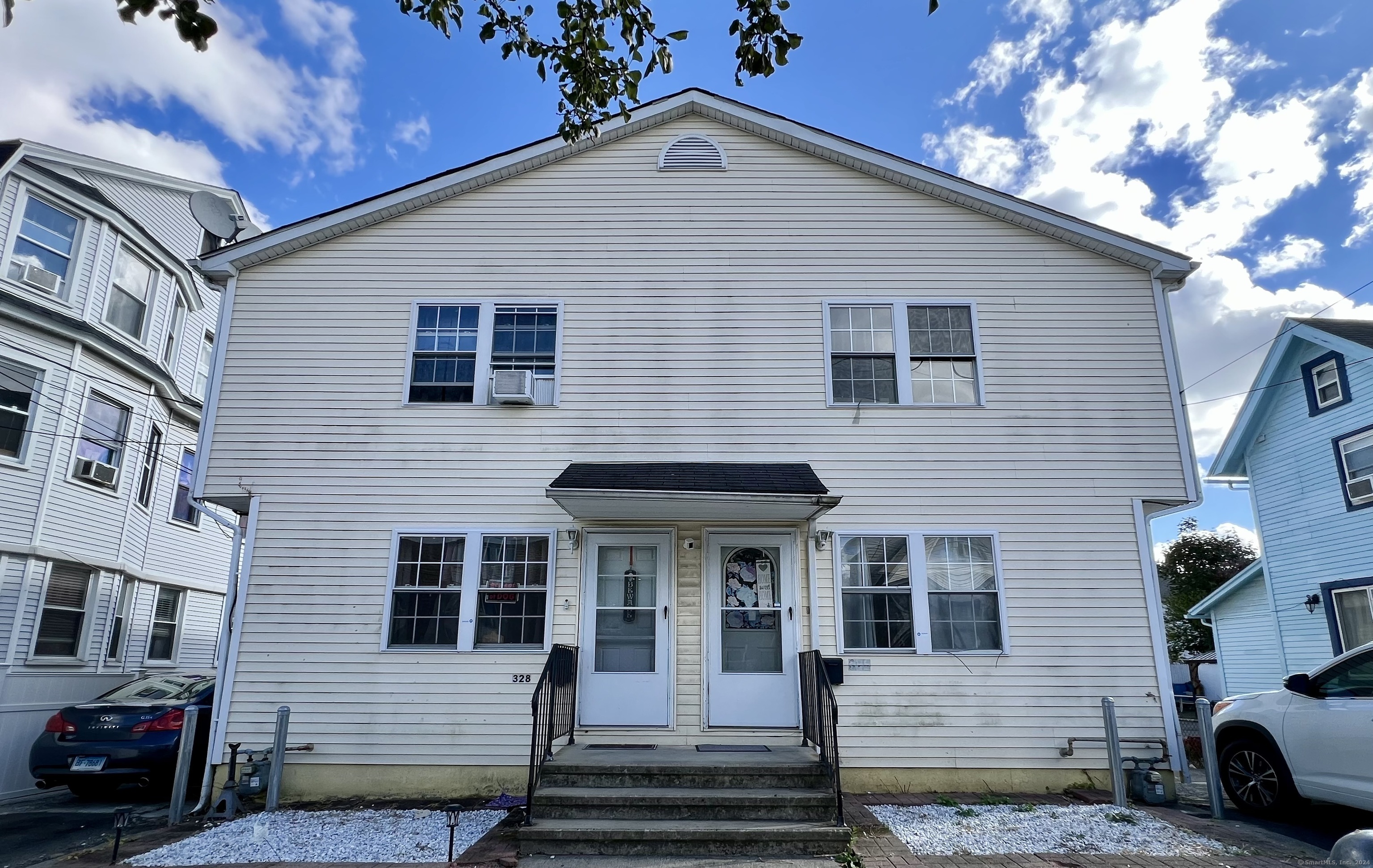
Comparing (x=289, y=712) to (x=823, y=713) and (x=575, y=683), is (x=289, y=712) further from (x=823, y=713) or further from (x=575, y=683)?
(x=823, y=713)

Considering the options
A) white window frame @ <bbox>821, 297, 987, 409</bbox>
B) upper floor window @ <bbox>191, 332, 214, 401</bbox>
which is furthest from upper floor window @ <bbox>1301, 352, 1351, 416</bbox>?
upper floor window @ <bbox>191, 332, 214, 401</bbox>

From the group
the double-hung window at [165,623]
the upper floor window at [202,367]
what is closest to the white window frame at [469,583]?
the double-hung window at [165,623]

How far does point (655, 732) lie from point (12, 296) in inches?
415

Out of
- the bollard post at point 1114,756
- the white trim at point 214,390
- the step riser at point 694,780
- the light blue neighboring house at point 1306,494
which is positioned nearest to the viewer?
the step riser at point 694,780

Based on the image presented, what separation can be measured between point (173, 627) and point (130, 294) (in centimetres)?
599

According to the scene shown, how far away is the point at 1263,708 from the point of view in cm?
710

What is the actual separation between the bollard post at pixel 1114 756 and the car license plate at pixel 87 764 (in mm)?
10205

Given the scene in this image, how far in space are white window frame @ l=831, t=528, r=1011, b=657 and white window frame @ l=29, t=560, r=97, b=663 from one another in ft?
35.9

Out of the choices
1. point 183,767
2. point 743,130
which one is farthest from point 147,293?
point 743,130

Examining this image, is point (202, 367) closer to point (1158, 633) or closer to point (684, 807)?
point (684, 807)

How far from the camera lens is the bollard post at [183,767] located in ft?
24.3

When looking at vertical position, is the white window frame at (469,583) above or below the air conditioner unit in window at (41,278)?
below

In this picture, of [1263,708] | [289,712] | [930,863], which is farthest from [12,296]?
[1263,708]

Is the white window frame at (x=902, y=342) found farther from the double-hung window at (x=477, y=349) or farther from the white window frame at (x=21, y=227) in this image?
the white window frame at (x=21, y=227)
